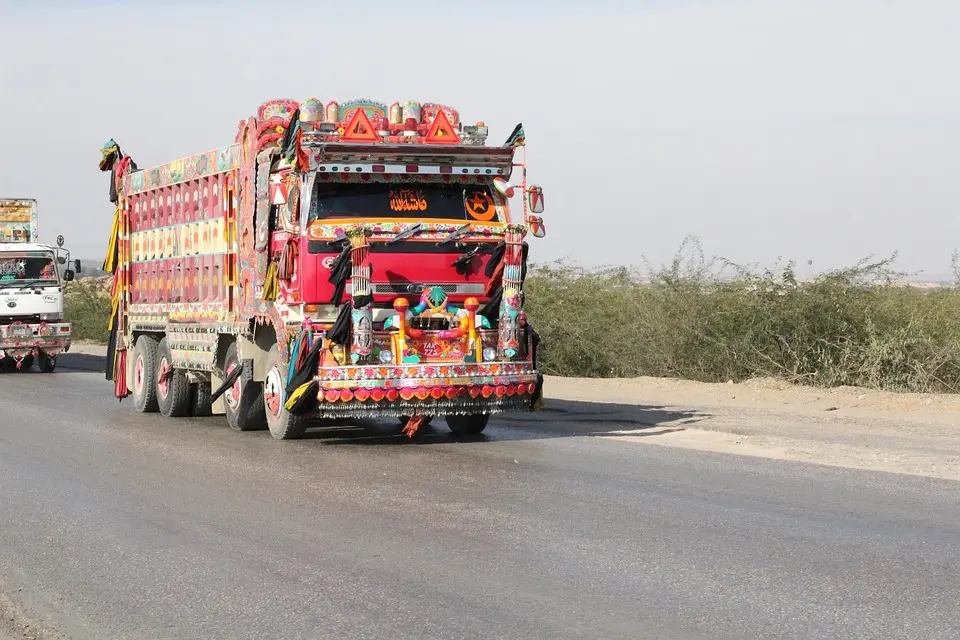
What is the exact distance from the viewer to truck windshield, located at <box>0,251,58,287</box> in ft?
105

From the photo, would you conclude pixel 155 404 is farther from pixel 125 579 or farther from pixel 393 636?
pixel 393 636

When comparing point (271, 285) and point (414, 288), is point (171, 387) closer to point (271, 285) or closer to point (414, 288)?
point (271, 285)

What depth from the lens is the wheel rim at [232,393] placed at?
16.9 metres

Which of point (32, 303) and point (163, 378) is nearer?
point (163, 378)

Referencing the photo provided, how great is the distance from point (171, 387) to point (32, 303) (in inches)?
556

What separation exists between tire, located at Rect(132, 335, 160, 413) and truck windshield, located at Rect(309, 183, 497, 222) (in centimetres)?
629

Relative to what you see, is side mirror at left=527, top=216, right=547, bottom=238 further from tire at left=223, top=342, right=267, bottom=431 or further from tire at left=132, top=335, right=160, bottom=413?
tire at left=132, top=335, right=160, bottom=413

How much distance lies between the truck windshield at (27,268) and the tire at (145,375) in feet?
41.3

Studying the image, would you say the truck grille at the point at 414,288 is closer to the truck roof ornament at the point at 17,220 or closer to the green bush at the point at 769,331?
the green bush at the point at 769,331

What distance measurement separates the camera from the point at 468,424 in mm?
16234

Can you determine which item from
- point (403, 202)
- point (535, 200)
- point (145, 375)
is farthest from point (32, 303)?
point (535, 200)

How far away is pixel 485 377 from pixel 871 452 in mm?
3893

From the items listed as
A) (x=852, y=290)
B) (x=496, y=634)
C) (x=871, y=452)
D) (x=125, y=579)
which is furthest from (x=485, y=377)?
(x=852, y=290)

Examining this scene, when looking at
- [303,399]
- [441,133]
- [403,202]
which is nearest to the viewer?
[303,399]
